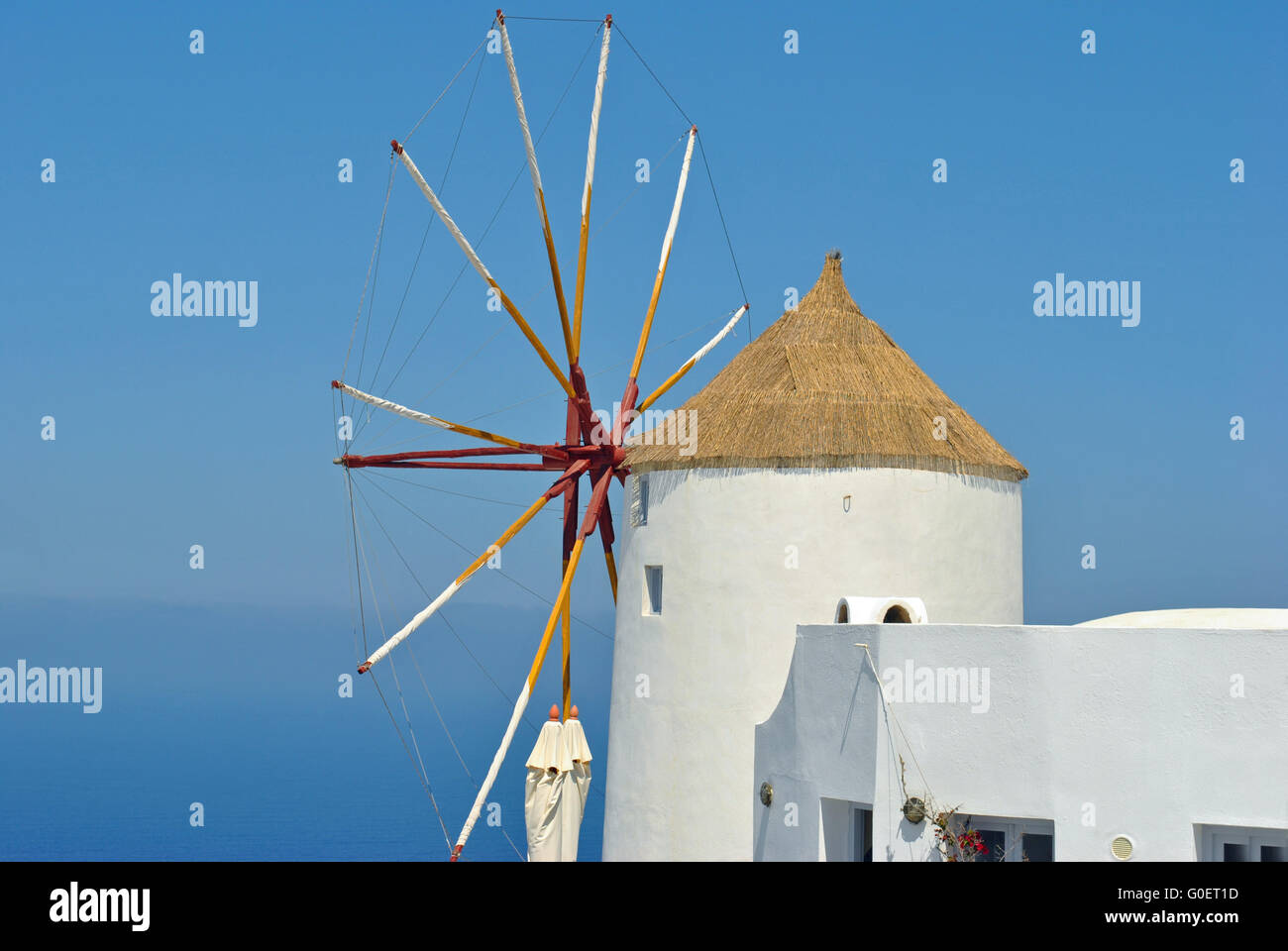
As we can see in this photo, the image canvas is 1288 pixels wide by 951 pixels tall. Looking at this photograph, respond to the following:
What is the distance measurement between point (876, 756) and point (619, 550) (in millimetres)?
8499

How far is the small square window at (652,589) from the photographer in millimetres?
21875

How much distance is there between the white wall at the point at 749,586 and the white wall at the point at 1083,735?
14.4 ft

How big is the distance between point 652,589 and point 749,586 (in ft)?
6.34

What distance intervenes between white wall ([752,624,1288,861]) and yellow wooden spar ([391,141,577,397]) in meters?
9.76

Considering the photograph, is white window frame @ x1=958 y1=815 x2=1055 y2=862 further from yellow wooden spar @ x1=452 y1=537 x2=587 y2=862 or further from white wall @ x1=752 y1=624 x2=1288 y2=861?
yellow wooden spar @ x1=452 y1=537 x2=587 y2=862

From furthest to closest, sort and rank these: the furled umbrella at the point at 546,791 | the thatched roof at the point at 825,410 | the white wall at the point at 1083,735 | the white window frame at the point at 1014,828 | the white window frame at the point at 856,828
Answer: the thatched roof at the point at 825,410, the furled umbrella at the point at 546,791, the white window frame at the point at 856,828, the white window frame at the point at 1014,828, the white wall at the point at 1083,735

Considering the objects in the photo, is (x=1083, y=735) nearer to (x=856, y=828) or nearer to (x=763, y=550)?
(x=856, y=828)

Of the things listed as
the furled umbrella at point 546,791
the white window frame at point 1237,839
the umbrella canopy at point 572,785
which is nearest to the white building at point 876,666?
the white window frame at point 1237,839

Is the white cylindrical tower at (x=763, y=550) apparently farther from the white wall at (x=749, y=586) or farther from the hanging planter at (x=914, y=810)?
the hanging planter at (x=914, y=810)

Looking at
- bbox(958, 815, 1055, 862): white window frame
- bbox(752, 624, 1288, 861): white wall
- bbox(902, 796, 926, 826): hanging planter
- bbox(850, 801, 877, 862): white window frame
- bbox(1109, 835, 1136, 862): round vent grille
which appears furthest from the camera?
bbox(850, 801, 877, 862): white window frame

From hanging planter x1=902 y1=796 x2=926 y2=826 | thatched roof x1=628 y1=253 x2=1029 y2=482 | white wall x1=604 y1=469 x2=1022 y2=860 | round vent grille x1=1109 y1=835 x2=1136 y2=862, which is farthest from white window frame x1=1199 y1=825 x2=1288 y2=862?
thatched roof x1=628 y1=253 x2=1029 y2=482

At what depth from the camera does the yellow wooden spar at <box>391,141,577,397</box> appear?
21891 millimetres
